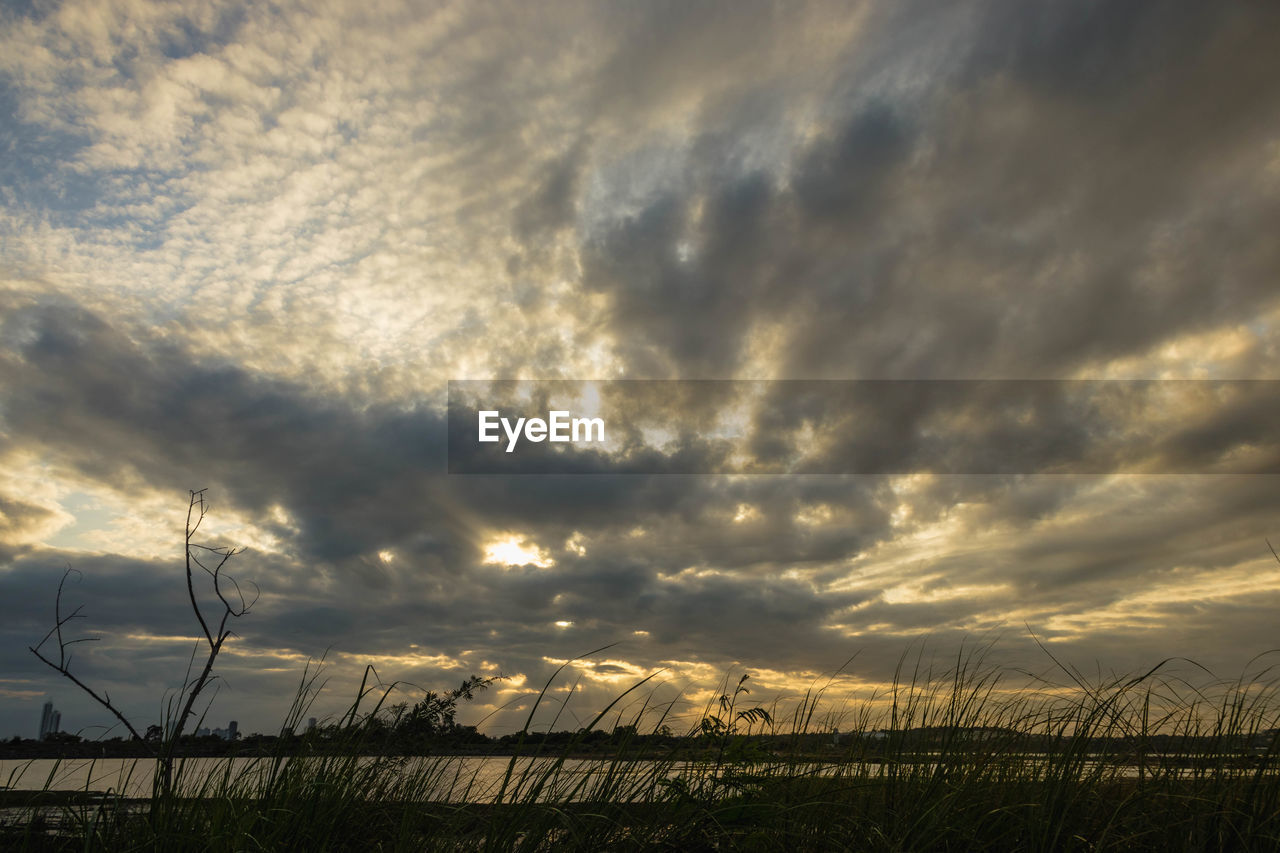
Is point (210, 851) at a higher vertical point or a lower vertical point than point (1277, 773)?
lower

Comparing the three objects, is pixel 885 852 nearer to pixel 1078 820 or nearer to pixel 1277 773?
pixel 1078 820

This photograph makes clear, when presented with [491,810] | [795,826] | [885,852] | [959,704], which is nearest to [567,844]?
[491,810]

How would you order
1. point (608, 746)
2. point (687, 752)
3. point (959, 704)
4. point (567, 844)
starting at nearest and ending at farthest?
1. point (567, 844)
2. point (608, 746)
3. point (687, 752)
4. point (959, 704)

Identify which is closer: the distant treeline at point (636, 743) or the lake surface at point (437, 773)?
the lake surface at point (437, 773)

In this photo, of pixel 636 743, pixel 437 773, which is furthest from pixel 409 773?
pixel 636 743

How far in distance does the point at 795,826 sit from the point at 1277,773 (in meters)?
3.24

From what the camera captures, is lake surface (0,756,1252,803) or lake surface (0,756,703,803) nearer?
lake surface (0,756,1252,803)

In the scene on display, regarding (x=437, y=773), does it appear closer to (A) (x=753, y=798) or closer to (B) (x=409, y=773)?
(B) (x=409, y=773)

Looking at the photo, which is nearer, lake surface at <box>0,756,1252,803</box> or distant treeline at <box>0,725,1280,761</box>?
lake surface at <box>0,756,1252,803</box>

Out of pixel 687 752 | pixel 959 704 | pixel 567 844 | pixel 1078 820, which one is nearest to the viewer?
pixel 567 844

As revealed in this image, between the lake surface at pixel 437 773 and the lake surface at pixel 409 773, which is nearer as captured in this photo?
the lake surface at pixel 437 773

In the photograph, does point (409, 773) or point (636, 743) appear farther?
point (409, 773)

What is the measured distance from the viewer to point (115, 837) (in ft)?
17.0

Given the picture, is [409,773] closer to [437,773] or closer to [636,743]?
[437,773]
